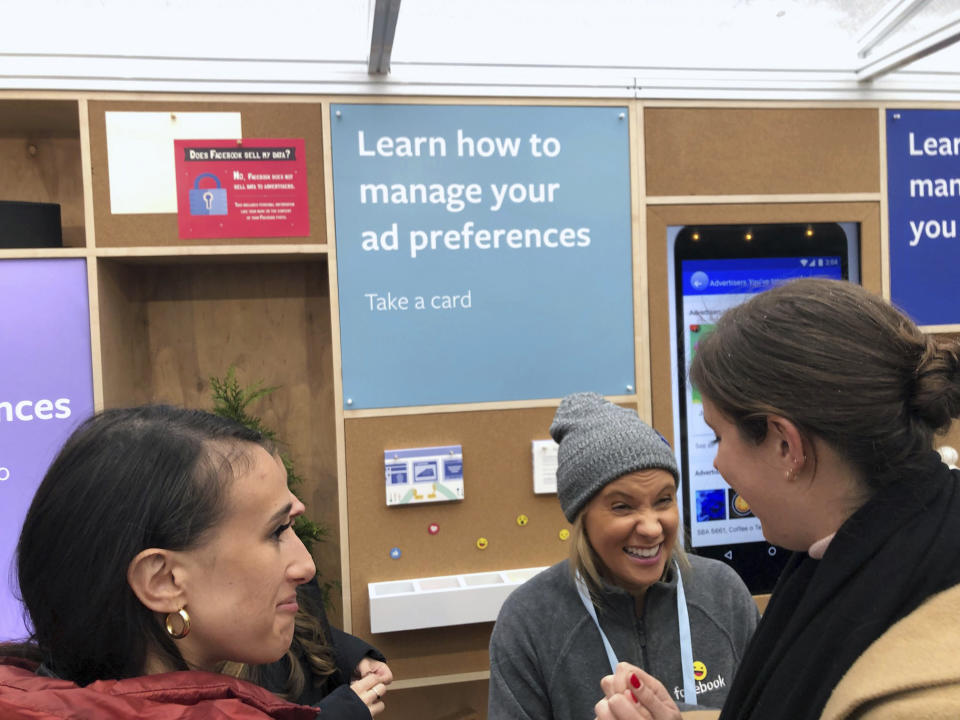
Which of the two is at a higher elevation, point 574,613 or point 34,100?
point 34,100

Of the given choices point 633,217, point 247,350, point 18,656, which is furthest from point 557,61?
point 18,656

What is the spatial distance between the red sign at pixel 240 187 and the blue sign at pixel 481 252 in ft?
0.47

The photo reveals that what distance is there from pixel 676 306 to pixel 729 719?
1743mm

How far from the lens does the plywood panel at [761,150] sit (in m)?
2.56

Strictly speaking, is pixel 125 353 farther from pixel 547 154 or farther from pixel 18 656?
pixel 18 656

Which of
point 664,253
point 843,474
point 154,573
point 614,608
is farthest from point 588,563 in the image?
point 664,253

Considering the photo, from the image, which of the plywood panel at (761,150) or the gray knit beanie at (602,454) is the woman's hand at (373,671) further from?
the plywood panel at (761,150)

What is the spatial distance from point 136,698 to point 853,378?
905mm

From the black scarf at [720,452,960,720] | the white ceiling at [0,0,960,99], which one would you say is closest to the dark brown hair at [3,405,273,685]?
the black scarf at [720,452,960,720]

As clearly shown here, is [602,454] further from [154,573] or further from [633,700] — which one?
→ [154,573]

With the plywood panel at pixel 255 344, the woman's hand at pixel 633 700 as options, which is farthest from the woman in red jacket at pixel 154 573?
the plywood panel at pixel 255 344

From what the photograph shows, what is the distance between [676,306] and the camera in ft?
8.57

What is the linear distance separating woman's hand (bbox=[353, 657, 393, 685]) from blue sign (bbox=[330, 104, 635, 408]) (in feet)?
2.88

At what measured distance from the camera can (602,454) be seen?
1552 millimetres
